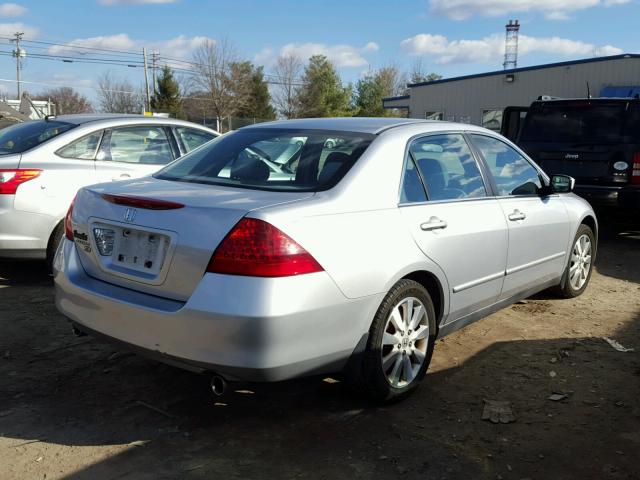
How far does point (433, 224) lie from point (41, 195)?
377 centimetres

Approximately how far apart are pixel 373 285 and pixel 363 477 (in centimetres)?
90

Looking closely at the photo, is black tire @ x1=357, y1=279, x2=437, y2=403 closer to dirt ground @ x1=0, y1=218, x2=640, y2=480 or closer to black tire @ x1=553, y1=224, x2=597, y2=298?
dirt ground @ x1=0, y1=218, x2=640, y2=480

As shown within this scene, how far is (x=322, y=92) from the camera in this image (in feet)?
188

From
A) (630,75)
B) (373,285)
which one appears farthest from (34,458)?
(630,75)

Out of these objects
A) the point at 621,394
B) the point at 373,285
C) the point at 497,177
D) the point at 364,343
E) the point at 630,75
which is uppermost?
the point at 630,75

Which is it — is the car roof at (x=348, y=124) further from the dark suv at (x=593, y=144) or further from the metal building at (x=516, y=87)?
the metal building at (x=516, y=87)

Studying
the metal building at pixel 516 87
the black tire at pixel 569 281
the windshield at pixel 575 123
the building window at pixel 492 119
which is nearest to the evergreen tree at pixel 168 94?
the metal building at pixel 516 87

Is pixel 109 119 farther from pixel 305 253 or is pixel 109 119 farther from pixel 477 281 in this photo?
pixel 305 253

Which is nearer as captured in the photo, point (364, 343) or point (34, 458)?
point (34, 458)

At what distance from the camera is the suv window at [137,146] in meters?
6.39

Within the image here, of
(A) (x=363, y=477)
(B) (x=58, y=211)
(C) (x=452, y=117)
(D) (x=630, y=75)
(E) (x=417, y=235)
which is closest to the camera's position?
(A) (x=363, y=477)

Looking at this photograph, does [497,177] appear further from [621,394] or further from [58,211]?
[58,211]

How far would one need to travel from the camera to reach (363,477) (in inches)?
111

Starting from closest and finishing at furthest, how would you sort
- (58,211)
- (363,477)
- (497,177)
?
(363,477)
(497,177)
(58,211)
